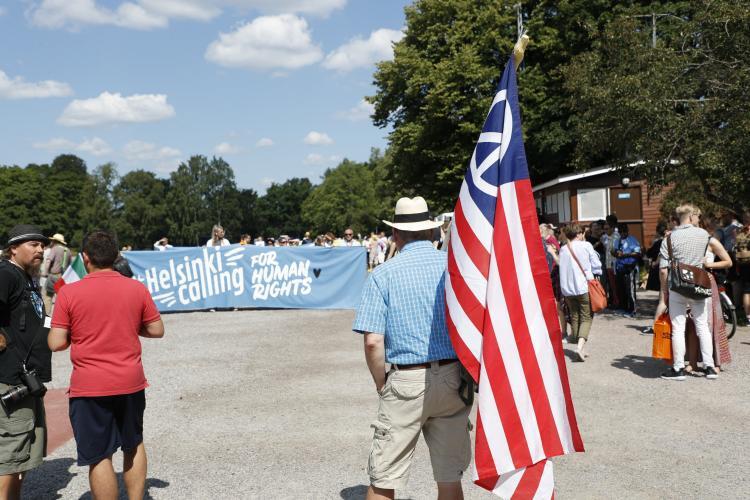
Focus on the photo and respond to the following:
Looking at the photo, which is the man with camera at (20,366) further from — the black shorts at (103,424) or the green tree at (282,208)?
the green tree at (282,208)

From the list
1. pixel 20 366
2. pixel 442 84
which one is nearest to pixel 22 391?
pixel 20 366

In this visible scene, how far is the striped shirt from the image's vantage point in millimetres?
8141

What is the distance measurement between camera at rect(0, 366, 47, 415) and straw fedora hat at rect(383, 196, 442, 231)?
7.71 ft

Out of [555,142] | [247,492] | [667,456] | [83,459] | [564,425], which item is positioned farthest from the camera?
[555,142]

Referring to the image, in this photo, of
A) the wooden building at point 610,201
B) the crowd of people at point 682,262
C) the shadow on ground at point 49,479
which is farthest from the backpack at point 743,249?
the wooden building at point 610,201

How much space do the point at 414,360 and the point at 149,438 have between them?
3.83 m

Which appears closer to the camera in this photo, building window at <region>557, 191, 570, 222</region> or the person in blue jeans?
the person in blue jeans

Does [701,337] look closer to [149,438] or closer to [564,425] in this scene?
[564,425]

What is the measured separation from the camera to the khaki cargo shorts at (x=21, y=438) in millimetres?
4230

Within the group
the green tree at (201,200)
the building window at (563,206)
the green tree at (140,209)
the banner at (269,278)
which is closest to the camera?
the banner at (269,278)

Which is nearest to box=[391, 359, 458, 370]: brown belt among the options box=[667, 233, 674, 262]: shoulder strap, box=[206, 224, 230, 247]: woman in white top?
box=[667, 233, 674, 262]: shoulder strap

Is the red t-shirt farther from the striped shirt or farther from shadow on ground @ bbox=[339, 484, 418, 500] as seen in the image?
the striped shirt

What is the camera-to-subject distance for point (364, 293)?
375 cm

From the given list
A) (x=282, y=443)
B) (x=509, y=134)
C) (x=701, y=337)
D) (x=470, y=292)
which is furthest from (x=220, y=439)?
(x=701, y=337)
